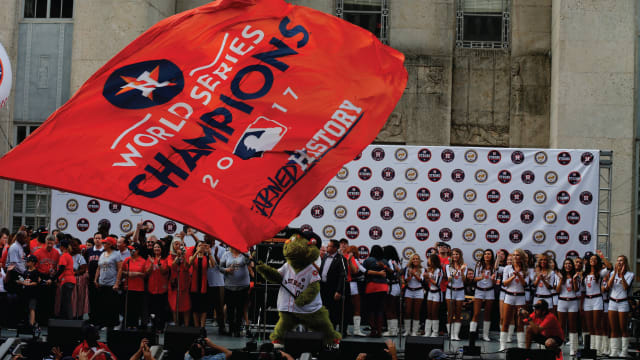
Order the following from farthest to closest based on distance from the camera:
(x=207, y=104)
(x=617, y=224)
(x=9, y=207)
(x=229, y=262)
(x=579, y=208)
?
1. (x=9, y=207)
2. (x=617, y=224)
3. (x=579, y=208)
4. (x=229, y=262)
5. (x=207, y=104)

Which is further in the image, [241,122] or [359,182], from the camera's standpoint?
[359,182]

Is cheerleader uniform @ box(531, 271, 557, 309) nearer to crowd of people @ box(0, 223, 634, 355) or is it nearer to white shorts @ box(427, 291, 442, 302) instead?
crowd of people @ box(0, 223, 634, 355)

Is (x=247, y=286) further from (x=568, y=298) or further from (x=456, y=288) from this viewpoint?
(x=568, y=298)

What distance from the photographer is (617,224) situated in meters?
25.7

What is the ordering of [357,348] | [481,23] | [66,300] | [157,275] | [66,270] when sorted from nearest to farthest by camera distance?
[357,348] < [157,275] < [66,270] < [66,300] < [481,23]

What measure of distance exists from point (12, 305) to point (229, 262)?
4.73 metres

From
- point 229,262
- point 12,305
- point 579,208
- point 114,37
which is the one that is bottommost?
point 12,305

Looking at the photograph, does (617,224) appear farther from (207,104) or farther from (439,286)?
(207,104)

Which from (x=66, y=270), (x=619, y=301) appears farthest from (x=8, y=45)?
(x=619, y=301)

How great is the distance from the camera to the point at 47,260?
58.6ft

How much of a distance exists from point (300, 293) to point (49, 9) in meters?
18.1

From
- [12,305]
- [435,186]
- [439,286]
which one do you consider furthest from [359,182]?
[12,305]

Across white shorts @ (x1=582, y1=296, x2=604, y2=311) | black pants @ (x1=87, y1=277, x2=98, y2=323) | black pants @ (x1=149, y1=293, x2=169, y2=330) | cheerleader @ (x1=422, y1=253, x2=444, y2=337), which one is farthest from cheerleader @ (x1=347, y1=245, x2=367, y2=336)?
black pants @ (x1=87, y1=277, x2=98, y2=323)

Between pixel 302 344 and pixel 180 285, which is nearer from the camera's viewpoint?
pixel 302 344
